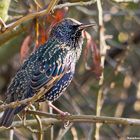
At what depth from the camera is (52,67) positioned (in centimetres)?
605

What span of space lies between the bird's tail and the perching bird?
27cm

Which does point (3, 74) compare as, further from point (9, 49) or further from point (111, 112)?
point (111, 112)

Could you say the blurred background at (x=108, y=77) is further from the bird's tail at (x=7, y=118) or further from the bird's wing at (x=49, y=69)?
the bird's tail at (x=7, y=118)

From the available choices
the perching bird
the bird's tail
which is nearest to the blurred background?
the perching bird

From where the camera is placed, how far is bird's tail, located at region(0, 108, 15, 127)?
5492mm

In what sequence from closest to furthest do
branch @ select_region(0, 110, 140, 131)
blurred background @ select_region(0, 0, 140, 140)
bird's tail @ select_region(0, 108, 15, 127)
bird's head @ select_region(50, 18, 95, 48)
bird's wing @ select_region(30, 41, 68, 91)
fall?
branch @ select_region(0, 110, 140, 131) < bird's tail @ select_region(0, 108, 15, 127) < bird's wing @ select_region(30, 41, 68, 91) < bird's head @ select_region(50, 18, 95, 48) < blurred background @ select_region(0, 0, 140, 140)

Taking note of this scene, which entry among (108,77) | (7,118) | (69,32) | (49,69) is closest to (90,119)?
(7,118)

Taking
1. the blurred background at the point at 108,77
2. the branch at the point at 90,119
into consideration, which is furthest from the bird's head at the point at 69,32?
the blurred background at the point at 108,77

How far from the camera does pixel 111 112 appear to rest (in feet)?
29.6

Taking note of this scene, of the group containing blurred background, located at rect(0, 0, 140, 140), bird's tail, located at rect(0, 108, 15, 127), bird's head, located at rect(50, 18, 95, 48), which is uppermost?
bird's head, located at rect(50, 18, 95, 48)

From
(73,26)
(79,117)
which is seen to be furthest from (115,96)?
(79,117)

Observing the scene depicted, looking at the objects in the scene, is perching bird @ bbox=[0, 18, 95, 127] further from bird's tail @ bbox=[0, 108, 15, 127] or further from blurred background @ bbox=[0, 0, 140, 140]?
blurred background @ bbox=[0, 0, 140, 140]

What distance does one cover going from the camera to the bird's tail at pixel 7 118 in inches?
216

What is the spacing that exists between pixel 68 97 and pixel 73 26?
2.10 m
